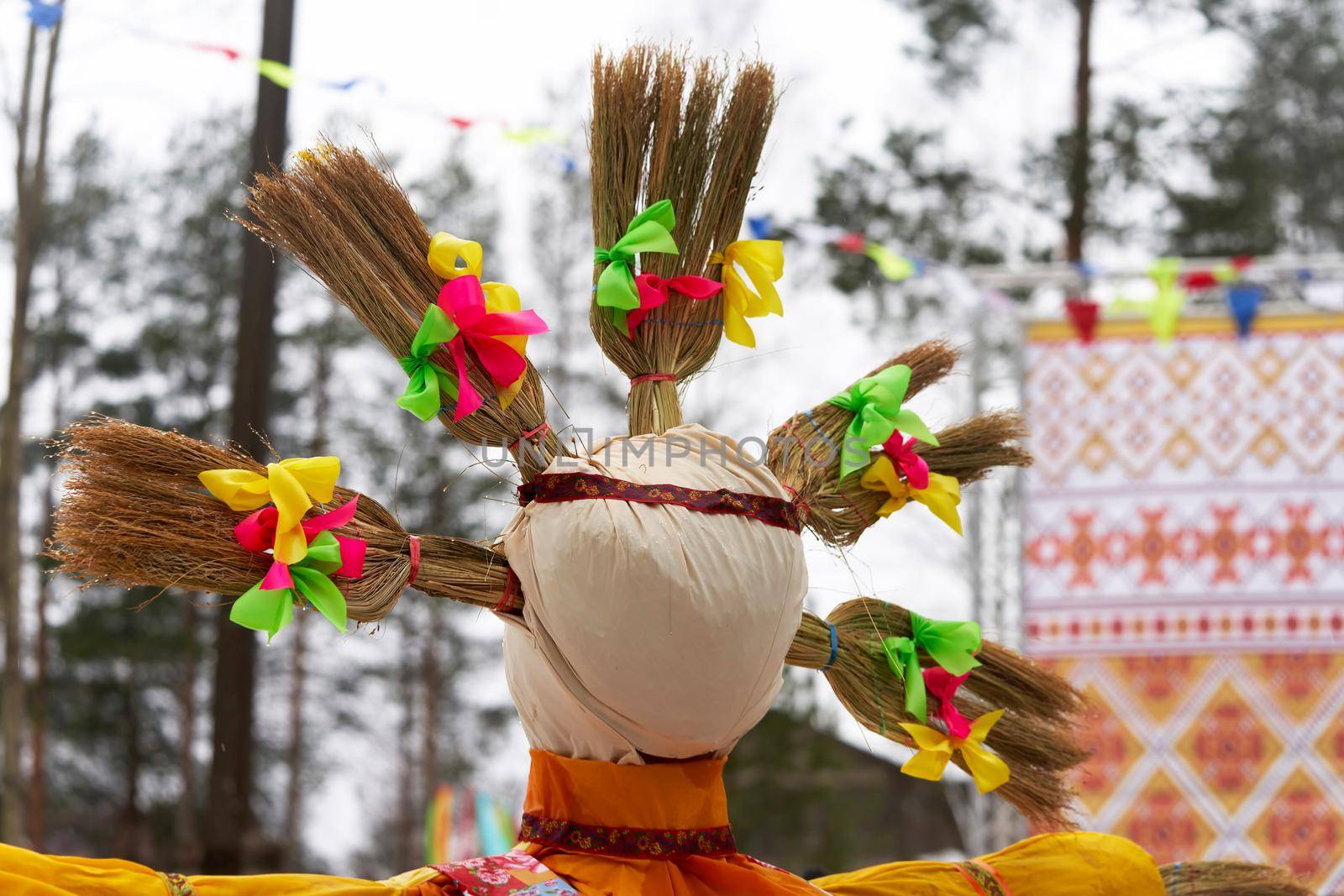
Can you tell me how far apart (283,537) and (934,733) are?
0.85m

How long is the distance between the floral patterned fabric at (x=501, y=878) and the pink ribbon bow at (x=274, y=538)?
1.13ft

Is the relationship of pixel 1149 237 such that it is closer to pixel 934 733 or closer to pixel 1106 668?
pixel 1106 668

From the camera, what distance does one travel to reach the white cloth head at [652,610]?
1504 mm

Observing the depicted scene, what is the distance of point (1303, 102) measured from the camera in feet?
32.2

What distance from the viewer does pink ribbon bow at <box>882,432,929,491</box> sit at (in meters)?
1.86

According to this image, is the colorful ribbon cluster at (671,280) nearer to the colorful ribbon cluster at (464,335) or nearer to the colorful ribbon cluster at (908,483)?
the colorful ribbon cluster at (464,335)

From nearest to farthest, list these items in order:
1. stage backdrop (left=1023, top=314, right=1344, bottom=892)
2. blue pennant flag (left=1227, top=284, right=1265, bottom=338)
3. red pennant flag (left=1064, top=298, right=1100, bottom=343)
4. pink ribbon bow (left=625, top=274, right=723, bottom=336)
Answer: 1. pink ribbon bow (left=625, top=274, right=723, bottom=336)
2. stage backdrop (left=1023, top=314, right=1344, bottom=892)
3. blue pennant flag (left=1227, top=284, right=1265, bottom=338)
4. red pennant flag (left=1064, top=298, right=1100, bottom=343)

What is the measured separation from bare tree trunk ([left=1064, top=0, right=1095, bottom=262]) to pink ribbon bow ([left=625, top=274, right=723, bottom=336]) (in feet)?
21.4

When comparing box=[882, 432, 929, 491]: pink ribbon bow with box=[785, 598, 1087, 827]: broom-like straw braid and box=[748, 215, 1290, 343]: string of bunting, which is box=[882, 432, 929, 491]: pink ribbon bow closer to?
box=[785, 598, 1087, 827]: broom-like straw braid

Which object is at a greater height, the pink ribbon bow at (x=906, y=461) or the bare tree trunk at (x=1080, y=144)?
the bare tree trunk at (x=1080, y=144)

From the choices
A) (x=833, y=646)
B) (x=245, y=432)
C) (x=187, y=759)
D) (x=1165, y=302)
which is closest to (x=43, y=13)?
(x=245, y=432)

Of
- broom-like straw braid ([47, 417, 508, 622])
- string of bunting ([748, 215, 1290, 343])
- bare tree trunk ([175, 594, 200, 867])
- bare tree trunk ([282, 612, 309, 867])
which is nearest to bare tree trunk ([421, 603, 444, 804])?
bare tree trunk ([282, 612, 309, 867])

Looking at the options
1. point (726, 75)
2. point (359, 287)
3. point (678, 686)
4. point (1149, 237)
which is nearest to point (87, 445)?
point (359, 287)

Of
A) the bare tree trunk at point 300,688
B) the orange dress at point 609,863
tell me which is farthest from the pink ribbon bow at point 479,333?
the bare tree trunk at point 300,688
